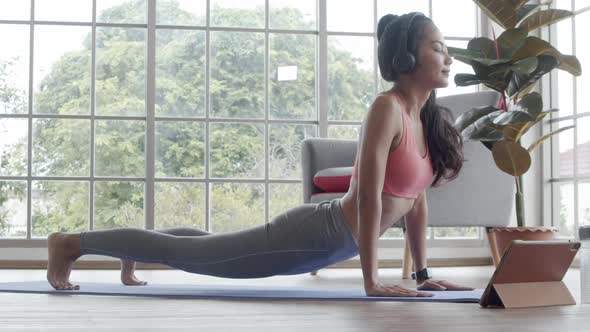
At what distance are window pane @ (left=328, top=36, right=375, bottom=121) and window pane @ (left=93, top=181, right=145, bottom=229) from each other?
134cm

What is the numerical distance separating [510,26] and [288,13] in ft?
5.95

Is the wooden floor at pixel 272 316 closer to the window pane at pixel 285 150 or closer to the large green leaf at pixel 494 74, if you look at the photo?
the large green leaf at pixel 494 74

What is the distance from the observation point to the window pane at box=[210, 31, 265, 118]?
530cm

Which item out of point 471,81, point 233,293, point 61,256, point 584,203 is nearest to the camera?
point 233,293

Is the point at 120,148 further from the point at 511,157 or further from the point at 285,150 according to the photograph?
the point at 511,157

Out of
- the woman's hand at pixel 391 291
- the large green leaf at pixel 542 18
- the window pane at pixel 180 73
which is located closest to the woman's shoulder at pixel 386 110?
the woman's hand at pixel 391 291

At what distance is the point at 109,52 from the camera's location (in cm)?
523

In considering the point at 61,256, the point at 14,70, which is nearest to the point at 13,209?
the point at 14,70

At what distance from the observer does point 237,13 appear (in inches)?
210

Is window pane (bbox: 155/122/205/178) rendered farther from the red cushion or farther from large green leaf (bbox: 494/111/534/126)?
large green leaf (bbox: 494/111/534/126)

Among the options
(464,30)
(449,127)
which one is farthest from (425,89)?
(464,30)

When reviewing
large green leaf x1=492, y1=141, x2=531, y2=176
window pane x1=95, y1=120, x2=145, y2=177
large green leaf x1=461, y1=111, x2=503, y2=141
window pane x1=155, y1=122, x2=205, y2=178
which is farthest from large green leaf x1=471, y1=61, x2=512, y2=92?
window pane x1=95, y1=120, x2=145, y2=177

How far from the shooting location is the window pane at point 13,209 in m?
5.07

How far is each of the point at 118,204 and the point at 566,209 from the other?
9.09 feet
